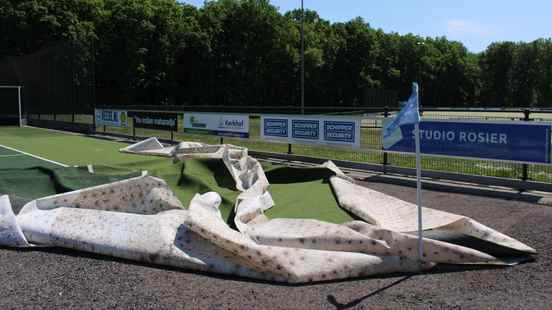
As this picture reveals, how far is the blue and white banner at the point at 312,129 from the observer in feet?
45.4

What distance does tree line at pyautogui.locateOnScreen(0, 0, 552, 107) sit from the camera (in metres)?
52.1

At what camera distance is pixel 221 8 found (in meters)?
64.6

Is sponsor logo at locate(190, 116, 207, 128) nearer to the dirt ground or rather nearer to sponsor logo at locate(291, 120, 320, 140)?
sponsor logo at locate(291, 120, 320, 140)

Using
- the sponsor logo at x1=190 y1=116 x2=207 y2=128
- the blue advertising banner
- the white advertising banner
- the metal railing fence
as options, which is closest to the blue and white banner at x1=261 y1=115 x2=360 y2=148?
the metal railing fence

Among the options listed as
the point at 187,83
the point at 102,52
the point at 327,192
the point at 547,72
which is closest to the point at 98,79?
the point at 102,52

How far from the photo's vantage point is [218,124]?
18562 mm

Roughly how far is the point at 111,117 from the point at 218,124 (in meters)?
8.94

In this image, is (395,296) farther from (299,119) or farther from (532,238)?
(299,119)

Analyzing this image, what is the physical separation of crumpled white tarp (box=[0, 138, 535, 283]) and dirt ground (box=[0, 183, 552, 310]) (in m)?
0.14

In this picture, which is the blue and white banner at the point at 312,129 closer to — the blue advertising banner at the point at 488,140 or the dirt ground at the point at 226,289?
the blue advertising banner at the point at 488,140

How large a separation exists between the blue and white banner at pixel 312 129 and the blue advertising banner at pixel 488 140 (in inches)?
79.5

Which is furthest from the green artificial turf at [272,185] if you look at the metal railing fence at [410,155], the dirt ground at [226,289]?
the metal railing fence at [410,155]

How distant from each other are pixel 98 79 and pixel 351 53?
33137 millimetres

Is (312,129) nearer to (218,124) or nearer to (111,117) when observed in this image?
(218,124)
